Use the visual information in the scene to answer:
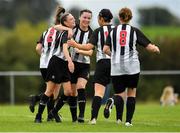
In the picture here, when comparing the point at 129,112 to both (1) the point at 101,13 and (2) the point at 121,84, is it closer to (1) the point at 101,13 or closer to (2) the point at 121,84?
(2) the point at 121,84

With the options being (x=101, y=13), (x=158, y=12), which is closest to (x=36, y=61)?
(x=158, y=12)

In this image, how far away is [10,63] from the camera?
51156 millimetres

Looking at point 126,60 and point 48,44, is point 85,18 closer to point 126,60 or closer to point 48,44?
point 48,44

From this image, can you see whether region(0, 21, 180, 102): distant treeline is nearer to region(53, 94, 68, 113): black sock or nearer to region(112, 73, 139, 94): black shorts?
region(53, 94, 68, 113): black sock

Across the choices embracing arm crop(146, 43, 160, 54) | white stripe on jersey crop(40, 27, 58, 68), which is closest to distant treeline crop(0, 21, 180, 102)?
white stripe on jersey crop(40, 27, 58, 68)

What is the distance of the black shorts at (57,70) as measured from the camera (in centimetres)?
1527

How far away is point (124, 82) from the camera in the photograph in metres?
14.8

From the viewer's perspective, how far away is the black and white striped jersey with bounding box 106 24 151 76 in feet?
47.9

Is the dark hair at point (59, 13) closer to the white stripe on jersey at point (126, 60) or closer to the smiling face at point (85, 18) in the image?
the smiling face at point (85, 18)

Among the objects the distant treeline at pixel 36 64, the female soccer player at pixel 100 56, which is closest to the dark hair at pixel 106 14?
the female soccer player at pixel 100 56

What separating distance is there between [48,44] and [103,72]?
115 centimetres

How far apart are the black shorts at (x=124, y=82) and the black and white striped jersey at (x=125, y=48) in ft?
0.30

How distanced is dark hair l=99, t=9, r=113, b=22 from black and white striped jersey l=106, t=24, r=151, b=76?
1.93 feet

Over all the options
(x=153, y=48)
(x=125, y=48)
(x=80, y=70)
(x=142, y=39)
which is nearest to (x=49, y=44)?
(x=80, y=70)
